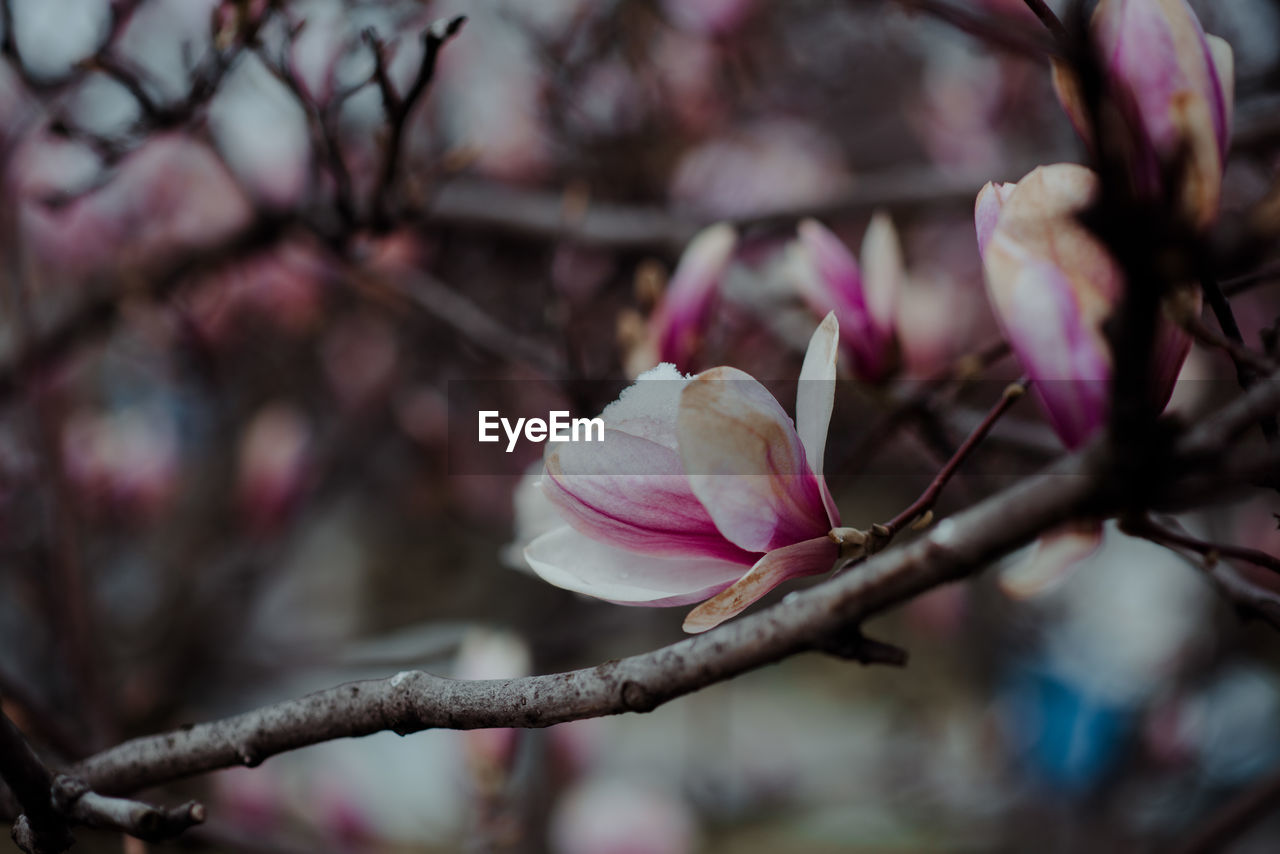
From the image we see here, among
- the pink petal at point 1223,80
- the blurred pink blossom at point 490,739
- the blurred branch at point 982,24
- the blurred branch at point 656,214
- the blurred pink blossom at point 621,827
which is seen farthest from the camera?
the blurred pink blossom at point 621,827

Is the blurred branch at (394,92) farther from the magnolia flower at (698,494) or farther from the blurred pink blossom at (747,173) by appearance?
the blurred pink blossom at (747,173)

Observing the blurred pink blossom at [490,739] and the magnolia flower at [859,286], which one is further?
the blurred pink blossom at [490,739]

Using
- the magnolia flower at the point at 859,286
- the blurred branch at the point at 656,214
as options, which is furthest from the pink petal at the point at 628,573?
the blurred branch at the point at 656,214

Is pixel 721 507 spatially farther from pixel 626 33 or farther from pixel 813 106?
pixel 813 106

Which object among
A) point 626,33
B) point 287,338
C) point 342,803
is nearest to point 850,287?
point 626,33

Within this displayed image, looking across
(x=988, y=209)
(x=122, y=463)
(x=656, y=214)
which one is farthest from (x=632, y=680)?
(x=122, y=463)
